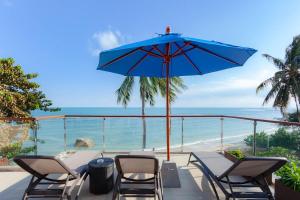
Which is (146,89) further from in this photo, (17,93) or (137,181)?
(137,181)

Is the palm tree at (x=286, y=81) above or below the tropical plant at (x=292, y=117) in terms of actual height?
above

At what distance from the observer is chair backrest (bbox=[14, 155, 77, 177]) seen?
2.59m

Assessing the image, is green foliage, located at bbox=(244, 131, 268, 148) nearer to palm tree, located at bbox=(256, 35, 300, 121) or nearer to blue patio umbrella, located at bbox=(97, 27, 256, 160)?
blue patio umbrella, located at bbox=(97, 27, 256, 160)

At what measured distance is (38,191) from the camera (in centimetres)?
267

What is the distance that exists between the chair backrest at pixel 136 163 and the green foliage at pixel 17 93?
697 centimetres

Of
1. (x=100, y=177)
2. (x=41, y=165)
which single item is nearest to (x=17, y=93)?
(x=41, y=165)

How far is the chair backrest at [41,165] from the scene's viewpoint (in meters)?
2.59

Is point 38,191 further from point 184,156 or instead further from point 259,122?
point 259,122

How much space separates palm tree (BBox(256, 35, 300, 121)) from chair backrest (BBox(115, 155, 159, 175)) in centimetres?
1920

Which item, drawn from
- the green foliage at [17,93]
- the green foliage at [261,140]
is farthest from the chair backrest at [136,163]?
the green foliage at [17,93]

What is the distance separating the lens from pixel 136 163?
275 cm

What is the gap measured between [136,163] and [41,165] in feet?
4.08

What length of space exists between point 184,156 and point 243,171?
2.88m

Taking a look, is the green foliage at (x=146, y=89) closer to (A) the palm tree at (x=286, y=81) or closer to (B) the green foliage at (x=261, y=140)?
(A) the palm tree at (x=286, y=81)
